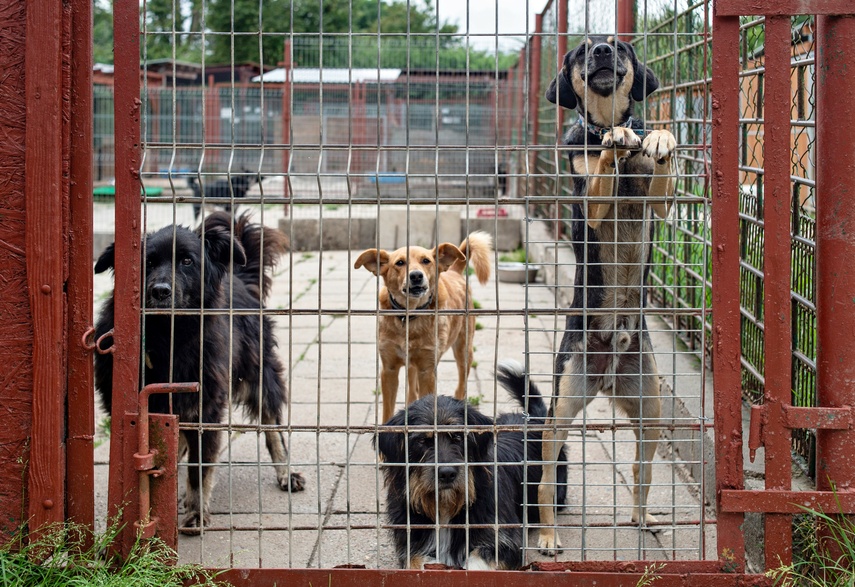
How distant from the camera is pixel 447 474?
3256mm

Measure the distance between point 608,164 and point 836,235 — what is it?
957mm

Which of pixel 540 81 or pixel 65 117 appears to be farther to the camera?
pixel 540 81

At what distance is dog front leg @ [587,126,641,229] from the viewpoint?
3018 millimetres

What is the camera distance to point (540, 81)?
1274 centimetres

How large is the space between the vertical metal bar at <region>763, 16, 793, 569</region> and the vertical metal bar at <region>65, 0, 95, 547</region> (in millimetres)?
2205

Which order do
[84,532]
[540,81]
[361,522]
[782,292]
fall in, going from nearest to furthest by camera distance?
1. [782,292]
2. [84,532]
3. [361,522]
4. [540,81]

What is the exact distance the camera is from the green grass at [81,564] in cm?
277

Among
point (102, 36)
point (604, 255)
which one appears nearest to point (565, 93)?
point (604, 255)

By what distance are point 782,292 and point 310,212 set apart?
1229 centimetres

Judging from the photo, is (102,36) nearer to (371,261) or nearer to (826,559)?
(371,261)

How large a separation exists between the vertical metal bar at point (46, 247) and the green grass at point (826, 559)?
237 centimetres

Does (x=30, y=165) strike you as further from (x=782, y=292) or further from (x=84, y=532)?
(x=782, y=292)

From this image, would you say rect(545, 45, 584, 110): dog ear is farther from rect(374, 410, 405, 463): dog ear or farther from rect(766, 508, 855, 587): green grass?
rect(766, 508, 855, 587): green grass

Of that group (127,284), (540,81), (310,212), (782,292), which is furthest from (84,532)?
(310,212)
